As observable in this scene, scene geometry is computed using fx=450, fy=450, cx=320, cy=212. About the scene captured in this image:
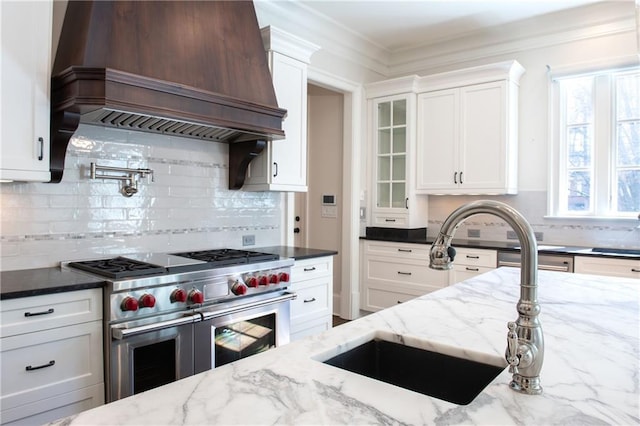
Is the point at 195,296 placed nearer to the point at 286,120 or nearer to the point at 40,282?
the point at 40,282

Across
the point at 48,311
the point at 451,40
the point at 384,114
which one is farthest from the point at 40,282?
the point at 451,40

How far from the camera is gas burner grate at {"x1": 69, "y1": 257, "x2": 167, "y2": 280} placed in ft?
6.72

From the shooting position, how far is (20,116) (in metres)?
2.06

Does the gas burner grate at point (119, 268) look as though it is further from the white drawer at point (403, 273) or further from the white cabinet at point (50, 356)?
the white drawer at point (403, 273)

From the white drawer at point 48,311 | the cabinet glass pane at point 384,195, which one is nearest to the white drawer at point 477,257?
the cabinet glass pane at point 384,195

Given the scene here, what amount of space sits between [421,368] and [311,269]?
2005mm

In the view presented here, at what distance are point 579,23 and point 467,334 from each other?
371cm

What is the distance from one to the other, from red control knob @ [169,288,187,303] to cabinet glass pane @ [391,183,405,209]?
276cm

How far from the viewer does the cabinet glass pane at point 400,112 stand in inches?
178

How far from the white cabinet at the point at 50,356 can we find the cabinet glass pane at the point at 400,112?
11.0 ft

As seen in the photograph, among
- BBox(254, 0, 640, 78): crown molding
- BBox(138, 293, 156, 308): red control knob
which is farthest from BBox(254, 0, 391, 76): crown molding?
BBox(138, 293, 156, 308): red control knob

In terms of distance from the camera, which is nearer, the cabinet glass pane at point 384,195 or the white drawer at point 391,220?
the white drawer at point 391,220

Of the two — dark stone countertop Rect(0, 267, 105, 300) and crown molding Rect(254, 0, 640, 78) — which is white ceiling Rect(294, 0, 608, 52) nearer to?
crown molding Rect(254, 0, 640, 78)

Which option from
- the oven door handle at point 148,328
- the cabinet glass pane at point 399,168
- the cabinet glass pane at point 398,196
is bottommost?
the oven door handle at point 148,328
